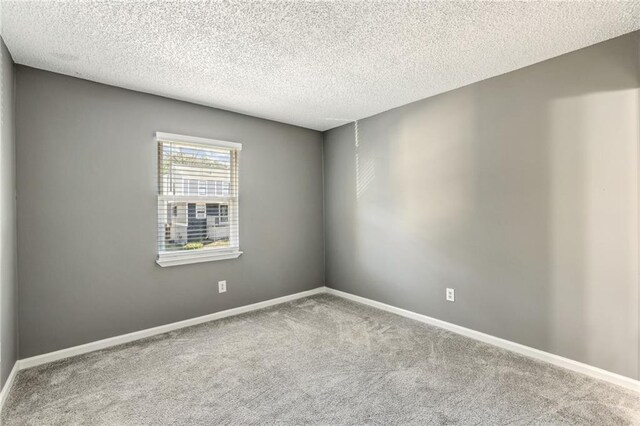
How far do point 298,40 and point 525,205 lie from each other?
87.2 inches

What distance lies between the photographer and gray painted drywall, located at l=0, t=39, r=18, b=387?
203 centimetres

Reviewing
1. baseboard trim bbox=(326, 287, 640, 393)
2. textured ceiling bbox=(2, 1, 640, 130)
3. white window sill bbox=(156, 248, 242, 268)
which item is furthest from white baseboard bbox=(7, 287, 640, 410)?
textured ceiling bbox=(2, 1, 640, 130)

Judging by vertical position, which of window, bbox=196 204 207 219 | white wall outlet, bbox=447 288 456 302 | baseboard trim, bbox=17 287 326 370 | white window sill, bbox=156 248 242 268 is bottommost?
baseboard trim, bbox=17 287 326 370

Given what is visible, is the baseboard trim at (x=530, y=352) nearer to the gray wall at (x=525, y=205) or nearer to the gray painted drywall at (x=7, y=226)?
the gray wall at (x=525, y=205)

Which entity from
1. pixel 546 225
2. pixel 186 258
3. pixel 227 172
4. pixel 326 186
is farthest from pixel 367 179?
pixel 186 258

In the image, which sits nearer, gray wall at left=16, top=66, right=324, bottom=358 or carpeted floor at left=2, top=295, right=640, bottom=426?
carpeted floor at left=2, top=295, right=640, bottom=426

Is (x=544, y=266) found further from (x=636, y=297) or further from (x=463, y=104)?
(x=463, y=104)

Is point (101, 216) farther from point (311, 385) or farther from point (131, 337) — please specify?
point (311, 385)

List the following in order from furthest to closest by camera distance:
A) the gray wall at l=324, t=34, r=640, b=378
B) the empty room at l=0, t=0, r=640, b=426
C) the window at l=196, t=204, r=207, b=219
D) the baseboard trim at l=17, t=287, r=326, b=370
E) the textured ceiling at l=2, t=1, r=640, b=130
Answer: the window at l=196, t=204, r=207, b=219 < the baseboard trim at l=17, t=287, r=326, b=370 < the gray wall at l=324, t=34, r=640, b=378 < the empty room at l=0, t=0, r=640, b=426 < the textured ceiling at l=2, t=1, r=640, b=130

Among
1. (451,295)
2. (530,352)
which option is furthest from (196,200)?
(530,352)

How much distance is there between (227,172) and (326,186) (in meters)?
1.49

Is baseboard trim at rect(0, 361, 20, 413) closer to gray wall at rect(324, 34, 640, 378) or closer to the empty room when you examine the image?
the empty room

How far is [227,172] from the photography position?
3602mm

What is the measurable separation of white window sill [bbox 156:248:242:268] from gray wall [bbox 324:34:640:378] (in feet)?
5.81
